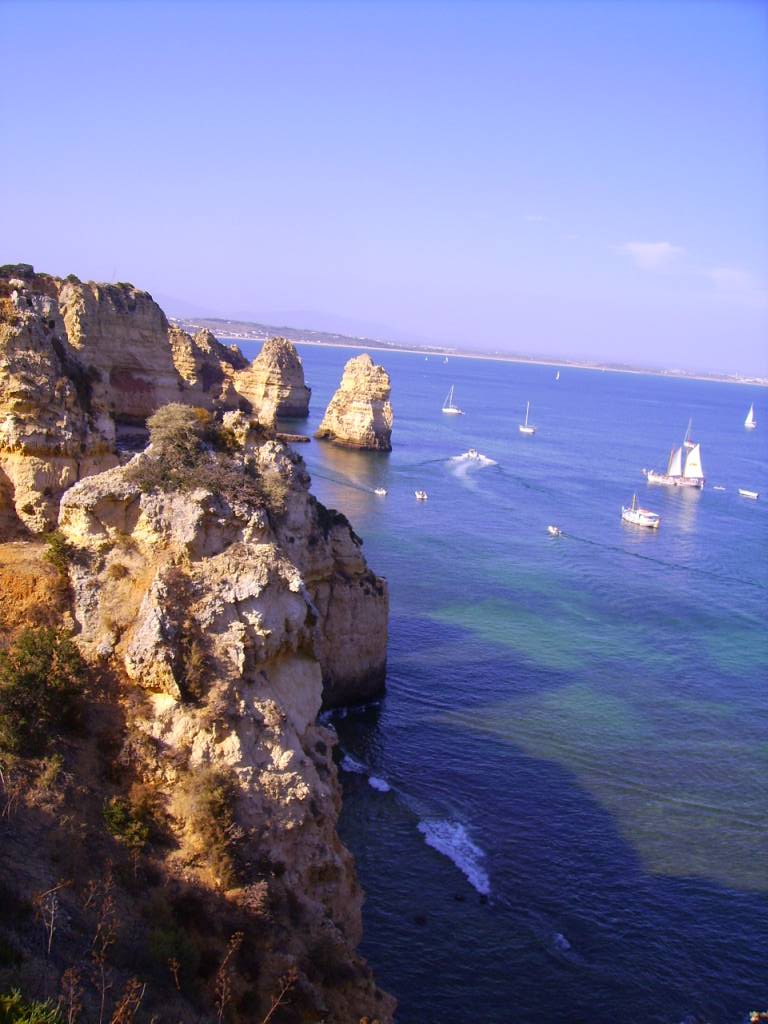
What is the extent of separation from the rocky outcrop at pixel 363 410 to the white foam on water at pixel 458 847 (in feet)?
239

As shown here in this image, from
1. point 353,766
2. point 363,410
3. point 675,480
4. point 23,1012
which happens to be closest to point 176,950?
point 23,1012

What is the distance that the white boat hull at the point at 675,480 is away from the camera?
9575 cm

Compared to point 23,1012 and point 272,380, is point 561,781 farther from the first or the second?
point 272,380

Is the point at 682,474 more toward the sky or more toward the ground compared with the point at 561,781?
more toward the sky

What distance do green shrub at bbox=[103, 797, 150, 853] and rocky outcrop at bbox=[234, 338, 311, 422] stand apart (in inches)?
3466

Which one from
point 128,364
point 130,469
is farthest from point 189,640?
point 128,364

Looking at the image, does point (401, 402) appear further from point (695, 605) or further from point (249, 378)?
point (695, 605)

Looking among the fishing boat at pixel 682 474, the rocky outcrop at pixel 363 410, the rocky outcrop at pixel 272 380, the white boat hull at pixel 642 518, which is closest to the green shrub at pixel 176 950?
the white boat hull at pixel 642 518

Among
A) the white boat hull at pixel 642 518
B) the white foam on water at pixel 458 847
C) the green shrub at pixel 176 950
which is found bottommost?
the white foam on water at pixel 458 847

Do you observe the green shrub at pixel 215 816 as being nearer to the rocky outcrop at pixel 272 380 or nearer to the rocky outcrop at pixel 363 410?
the rocky outcrop at pixel 363 410

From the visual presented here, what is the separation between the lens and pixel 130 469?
59.2ft

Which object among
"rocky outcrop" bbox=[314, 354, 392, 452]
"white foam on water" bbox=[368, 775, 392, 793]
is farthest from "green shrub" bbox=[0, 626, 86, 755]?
"rocky outcrop" bbox=[314, 354, 392, 452]

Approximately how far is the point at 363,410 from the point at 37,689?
82.6 metres

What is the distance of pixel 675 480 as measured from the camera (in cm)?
9612
